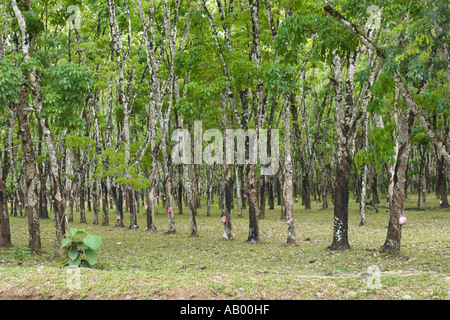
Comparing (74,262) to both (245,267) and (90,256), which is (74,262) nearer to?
(90,256)

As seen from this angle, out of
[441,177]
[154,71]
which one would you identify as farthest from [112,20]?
[441,177]

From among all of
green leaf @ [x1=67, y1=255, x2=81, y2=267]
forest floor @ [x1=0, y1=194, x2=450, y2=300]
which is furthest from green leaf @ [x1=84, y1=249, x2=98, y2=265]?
forest floor @ [x1=0, y1=194, x2=450, y2=300]

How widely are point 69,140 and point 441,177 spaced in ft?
75.9

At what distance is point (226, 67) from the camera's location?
1586 cm

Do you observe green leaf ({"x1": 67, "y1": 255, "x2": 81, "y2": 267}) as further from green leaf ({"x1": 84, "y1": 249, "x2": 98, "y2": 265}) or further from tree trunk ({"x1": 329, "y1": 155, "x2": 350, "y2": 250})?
tree trunk ({"x1": 329, "y1": 155, "x2": 350, "y2": 250})

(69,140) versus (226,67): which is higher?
(226,67)

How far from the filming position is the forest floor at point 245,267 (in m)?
7.23

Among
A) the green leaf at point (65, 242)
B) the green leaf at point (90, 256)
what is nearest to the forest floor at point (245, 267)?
the green leaf at point (65, 242)

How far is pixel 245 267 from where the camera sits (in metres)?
11.1

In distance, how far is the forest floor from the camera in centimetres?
723

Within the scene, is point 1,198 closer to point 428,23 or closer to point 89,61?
point 89,61

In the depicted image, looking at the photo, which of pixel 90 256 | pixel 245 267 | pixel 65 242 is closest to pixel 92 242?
pixel 90 256

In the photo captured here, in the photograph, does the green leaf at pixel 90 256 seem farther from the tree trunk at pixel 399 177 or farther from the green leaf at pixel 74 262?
the tree trunk at pixel 399 177
